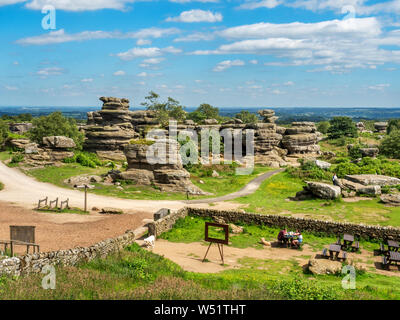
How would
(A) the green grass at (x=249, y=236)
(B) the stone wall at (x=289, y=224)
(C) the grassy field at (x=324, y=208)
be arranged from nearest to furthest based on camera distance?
(A) the green grass at (x=249, y=236) < (B) the stone wall at (x=289, y=224) < (C) the grassy field at (x=324, y=208)

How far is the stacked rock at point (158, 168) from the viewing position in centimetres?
3869

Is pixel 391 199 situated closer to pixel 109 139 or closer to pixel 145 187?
pixel 145 187

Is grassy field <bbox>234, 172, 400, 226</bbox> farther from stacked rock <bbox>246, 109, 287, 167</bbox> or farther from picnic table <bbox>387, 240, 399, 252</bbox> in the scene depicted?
stacked rock <bbox>246, 109, 287, 167</bbox>

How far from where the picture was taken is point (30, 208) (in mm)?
28672

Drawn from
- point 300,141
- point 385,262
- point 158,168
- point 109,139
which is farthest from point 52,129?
point 385,262

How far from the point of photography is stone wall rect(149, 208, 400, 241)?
21531 mm

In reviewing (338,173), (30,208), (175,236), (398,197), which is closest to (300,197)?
(398,197)

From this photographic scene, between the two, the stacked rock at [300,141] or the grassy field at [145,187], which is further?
the stacked rock at [300,141]

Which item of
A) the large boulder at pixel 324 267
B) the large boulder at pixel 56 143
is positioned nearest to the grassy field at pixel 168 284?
the large boulder at pixel 324 267

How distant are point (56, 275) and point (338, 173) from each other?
128ft

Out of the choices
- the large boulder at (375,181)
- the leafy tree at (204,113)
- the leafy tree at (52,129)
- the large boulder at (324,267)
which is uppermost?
the leafy tree at (204,113)

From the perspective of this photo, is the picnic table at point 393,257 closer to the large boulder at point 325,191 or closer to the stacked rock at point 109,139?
the large boulder at point 325,191

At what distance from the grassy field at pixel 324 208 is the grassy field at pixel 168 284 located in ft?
36.4
